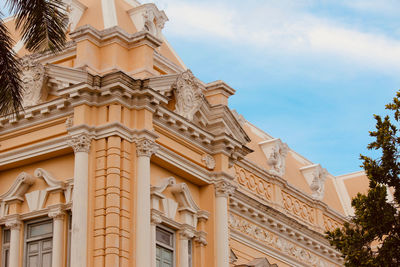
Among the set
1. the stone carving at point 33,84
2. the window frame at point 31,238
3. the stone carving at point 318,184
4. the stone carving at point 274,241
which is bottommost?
the window frame at point 31,238

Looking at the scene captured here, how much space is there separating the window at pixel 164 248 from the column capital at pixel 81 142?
2792 millimetres

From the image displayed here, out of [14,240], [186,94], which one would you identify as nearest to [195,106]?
[186,94]

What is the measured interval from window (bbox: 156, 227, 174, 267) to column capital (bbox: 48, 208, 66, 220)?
7.83ft

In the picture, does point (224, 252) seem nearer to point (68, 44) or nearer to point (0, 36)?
point (68, 44)

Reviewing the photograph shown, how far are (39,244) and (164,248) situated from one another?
120 inches

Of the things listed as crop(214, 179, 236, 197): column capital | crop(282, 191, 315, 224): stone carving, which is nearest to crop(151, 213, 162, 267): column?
crop(214, 179, 236, 197): column capital

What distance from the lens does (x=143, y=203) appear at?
23328mm

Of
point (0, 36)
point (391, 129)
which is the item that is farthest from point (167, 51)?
point (0, 36)

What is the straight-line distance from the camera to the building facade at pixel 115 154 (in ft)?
75.9

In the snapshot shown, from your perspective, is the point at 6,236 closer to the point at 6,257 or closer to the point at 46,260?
the point at 6,257

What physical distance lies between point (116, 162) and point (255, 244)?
9.09m

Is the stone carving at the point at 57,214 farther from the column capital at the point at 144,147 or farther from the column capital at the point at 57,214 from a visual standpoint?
the column capital at the point at 144,147

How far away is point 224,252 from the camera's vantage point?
25703 mm

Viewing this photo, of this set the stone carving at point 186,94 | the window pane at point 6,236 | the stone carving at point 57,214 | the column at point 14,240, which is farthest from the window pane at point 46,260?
the stone carving at point 186,94
